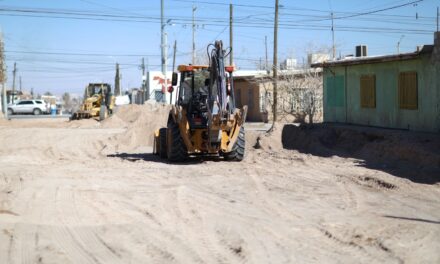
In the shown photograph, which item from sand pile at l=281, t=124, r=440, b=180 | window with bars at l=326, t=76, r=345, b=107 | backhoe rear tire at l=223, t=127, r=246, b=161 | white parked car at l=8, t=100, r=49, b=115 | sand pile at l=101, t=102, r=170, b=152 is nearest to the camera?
sand pile at l=281, t=124, r=440, b=180

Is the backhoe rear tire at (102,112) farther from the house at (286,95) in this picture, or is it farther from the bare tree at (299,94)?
the bare tree at (299,94)

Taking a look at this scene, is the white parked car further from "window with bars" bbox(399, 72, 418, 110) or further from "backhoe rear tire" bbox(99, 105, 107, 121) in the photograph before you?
"window with bars" bbox(399, 72, 418, 110)

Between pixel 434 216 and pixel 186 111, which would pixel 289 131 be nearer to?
pixel 186 111

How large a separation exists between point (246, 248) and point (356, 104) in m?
17.0

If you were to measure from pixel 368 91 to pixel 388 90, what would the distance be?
134 cm

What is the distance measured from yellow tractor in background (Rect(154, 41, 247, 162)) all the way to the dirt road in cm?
57

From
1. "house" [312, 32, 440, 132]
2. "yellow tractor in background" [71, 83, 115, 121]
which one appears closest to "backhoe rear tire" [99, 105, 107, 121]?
"yellow tractor in background" [71, 83, 115, 121]

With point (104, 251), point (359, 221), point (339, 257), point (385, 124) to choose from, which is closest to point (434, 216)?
point (359, 221)

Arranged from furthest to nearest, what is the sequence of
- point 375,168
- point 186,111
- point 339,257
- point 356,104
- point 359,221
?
1. point 356,104
2. point 186,111
3. point 375,168
4. point 359,221
5. point 339,257

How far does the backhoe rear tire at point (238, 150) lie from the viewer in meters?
17.6

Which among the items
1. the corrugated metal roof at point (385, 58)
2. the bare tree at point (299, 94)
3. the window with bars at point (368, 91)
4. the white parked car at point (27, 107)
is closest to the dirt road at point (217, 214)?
the corrugated metal roof at point (385, 58)

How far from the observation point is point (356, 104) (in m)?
23.5

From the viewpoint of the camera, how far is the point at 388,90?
2111cm

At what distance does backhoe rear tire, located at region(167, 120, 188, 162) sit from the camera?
57.5ft
